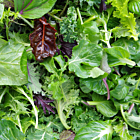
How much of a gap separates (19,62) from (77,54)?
384mm

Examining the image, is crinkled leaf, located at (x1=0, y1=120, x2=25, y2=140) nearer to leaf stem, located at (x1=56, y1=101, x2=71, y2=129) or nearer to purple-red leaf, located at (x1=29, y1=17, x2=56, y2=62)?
leaf stem, located at (x1=56, y1=101, x2=71, y2=129)

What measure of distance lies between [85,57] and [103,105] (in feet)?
1.31

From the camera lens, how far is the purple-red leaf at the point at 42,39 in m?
0.89

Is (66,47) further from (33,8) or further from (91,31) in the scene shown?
(33,8)

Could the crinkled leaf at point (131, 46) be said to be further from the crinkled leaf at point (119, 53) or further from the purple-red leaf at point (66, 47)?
the purple-red leaf at point (66, 47)

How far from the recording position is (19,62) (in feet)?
2.80

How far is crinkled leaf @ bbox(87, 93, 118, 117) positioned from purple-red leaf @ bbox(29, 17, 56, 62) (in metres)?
0.47

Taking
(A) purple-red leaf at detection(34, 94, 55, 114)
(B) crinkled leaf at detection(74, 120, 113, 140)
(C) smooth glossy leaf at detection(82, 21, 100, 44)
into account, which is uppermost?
(C) smooth glossy leaf at detection(82, 21, 100, 44)

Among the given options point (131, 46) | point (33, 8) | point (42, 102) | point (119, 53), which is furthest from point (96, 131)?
point (33, 8)

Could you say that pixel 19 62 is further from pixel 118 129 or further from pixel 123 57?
pixel 118 129

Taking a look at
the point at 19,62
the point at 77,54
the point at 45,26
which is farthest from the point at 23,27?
the point at 77,54

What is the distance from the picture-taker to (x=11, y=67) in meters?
0.85

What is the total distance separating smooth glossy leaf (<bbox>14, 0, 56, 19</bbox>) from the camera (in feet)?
2.90

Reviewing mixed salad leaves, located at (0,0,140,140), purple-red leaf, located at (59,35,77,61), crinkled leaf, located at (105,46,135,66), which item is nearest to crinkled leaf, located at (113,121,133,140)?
mixed salad leaves, located at (0,0,140,140)
